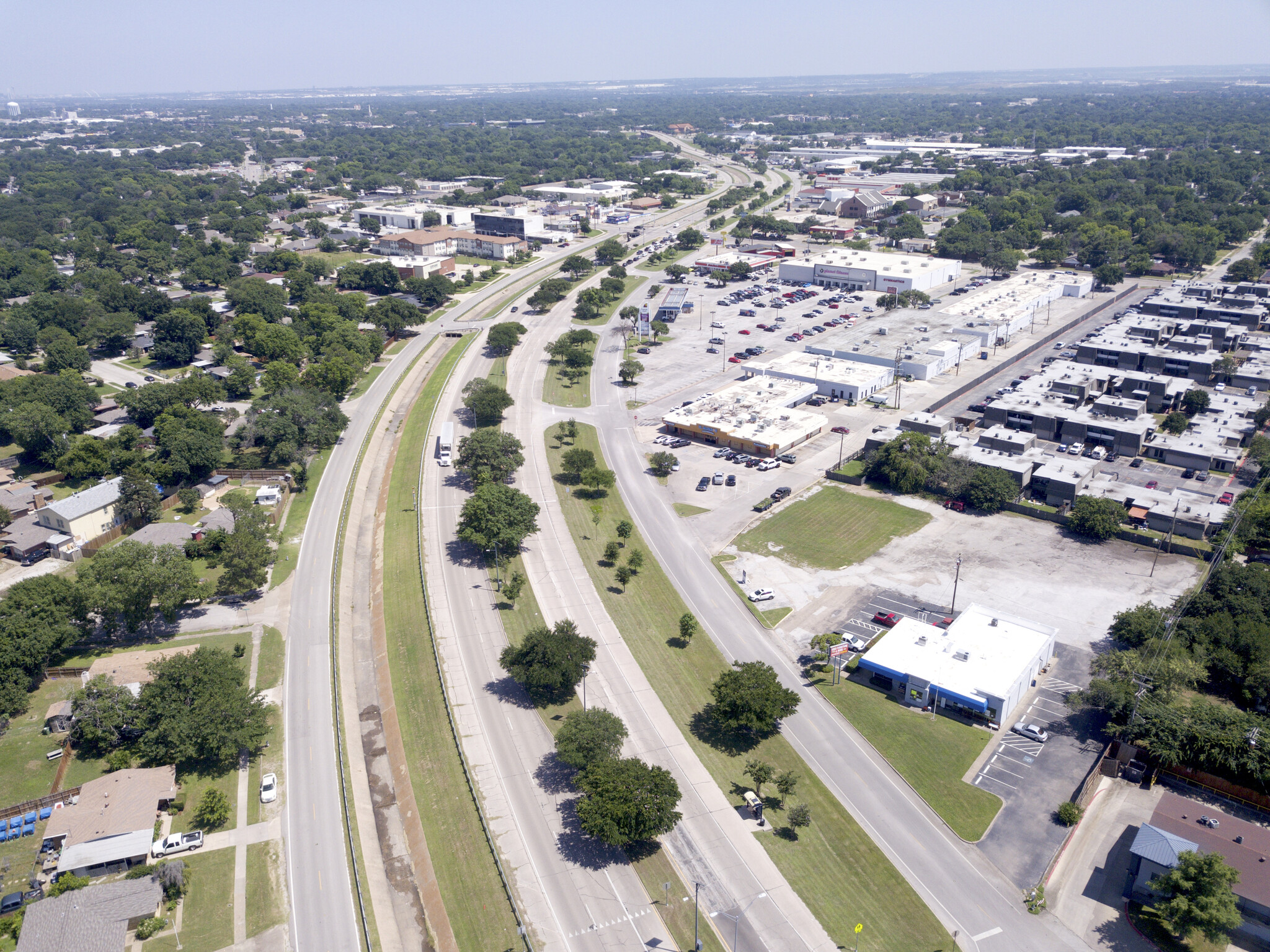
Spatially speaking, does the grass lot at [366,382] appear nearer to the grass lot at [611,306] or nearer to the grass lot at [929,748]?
the grass lot at [611,306]

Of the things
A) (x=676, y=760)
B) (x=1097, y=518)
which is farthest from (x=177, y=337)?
(x=1097, y=518)

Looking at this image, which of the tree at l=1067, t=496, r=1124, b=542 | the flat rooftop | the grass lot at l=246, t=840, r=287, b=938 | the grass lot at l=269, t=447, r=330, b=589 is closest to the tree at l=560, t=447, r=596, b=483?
the grass lot at l=269, t=447, r=330, b=589

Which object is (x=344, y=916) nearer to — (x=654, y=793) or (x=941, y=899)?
(x=654, y=793)

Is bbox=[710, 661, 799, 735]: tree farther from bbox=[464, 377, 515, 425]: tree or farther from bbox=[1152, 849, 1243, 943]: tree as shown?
bbox=[464, 377, 515, 425]: tree

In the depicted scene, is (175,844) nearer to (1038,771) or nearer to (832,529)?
(1038,771)

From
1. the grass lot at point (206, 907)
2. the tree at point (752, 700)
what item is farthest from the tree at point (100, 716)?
the tree at point (752, 700)

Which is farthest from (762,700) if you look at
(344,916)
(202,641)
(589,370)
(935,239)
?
(935,239)
